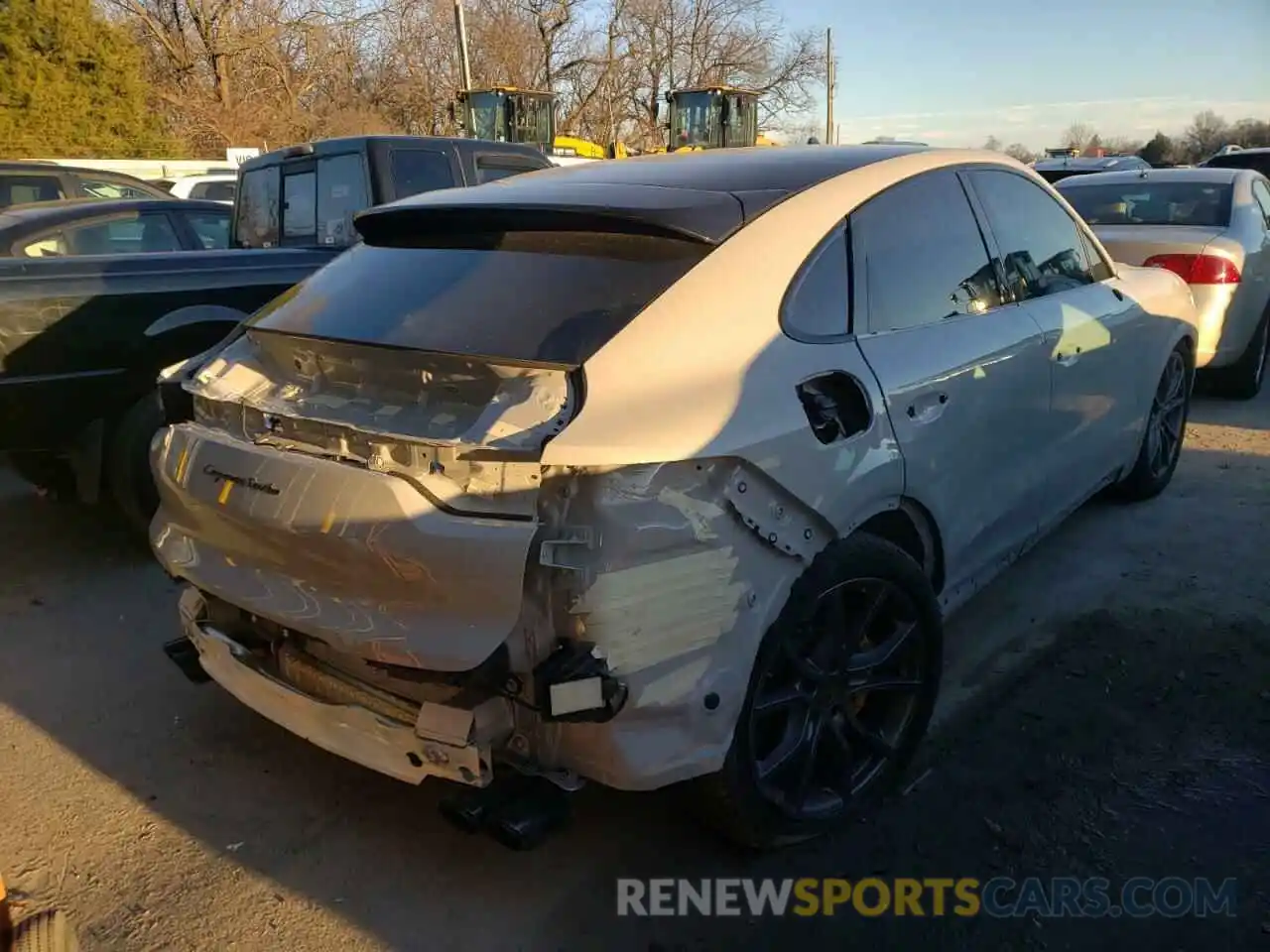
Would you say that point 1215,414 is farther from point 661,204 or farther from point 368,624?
point 368,624

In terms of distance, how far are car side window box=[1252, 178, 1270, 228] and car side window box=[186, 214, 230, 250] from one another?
7739 mm

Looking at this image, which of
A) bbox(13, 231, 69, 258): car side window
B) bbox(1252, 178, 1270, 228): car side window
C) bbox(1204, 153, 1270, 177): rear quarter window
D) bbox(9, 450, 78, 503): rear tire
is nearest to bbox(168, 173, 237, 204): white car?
bbox(13, 231, 69, 258): car side window

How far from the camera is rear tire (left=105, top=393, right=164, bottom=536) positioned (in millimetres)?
4566

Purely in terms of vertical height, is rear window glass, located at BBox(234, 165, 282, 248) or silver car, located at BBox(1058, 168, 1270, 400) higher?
rear window glass, located at BBox(234, 165, 282, 248)

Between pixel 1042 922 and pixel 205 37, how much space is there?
3788 cm

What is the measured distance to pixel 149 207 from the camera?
21.7 ft

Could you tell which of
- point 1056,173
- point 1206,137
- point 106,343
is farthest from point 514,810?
point 1206,137

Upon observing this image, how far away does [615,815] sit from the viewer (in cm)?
291

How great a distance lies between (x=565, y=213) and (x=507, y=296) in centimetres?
29

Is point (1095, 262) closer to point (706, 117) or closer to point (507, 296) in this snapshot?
point (507, 296)

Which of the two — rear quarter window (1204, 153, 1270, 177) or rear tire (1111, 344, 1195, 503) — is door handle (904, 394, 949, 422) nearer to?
rear tire (1111, 344, 1195, 503)

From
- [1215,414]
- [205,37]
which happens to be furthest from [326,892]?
[205,37]

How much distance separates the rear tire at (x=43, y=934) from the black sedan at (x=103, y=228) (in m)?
4.72

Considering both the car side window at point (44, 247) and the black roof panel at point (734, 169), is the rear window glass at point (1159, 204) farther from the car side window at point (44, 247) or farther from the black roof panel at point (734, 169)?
the car side window at point (44, 247)
